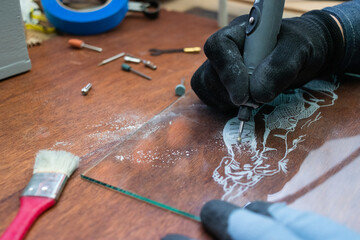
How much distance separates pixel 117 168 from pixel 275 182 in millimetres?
243

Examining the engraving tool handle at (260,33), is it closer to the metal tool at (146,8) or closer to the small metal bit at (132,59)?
the small metal bit at (132,59)

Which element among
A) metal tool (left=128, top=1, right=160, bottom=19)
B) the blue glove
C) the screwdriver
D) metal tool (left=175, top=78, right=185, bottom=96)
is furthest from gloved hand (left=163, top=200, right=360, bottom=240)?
metal tool (left=128, top=1, right=160, bottom=19)

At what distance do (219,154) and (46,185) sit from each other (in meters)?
0.27

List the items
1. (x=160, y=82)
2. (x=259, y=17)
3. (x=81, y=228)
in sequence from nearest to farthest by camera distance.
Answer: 1. (x=81, y=228)
2. (x=259, y=17)
3. (x=160, y=82)

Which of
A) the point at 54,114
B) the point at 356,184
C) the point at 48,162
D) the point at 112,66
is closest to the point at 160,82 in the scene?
the point at 112,66

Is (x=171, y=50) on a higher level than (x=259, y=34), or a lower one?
lower

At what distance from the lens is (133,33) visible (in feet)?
3.42

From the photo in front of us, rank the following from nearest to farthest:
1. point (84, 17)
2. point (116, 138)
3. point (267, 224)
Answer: point (267, 224) → point (116, 138) → point (84, 17)

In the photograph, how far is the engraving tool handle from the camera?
0.55m

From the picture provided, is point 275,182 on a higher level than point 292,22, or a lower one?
lower

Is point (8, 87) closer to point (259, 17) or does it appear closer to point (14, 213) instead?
Answer: point (14, 213)

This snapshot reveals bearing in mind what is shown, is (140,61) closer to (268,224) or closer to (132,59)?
(132,59)

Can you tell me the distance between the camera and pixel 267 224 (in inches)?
15.1

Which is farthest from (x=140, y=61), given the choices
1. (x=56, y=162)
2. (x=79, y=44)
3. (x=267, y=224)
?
(x=267, y=224)
